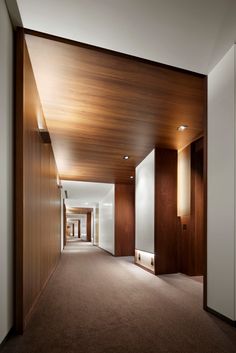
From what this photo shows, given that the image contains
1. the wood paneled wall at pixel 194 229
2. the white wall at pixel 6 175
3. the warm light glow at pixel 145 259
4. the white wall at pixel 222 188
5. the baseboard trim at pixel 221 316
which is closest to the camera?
the white wall at pixel 6 175

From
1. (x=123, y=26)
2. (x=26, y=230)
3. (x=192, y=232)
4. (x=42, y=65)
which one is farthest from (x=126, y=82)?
(x=192, y=232)

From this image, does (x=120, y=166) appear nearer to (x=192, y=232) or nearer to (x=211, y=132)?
(x=192, y=232)

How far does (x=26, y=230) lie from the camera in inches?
106

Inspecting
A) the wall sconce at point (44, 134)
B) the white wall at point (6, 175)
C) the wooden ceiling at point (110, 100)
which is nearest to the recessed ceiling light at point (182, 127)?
the wooden ceiling at point (110, 100)

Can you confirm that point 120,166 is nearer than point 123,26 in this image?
No

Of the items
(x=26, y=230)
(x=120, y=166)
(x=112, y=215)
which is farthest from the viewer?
(x=112, y=215)

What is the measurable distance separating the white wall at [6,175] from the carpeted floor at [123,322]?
0.46 meters

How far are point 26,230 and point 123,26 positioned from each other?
252 centimetres

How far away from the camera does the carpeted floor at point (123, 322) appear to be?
229 cm

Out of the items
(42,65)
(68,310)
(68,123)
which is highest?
(42,65)

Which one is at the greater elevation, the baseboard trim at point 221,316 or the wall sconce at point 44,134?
the wall sconce at point 44,134

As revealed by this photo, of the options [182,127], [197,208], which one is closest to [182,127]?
[182,127]

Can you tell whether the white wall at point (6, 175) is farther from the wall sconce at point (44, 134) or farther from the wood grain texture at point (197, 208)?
the wood grain texture at point (197, 208)

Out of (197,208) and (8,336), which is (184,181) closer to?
(197,208)
